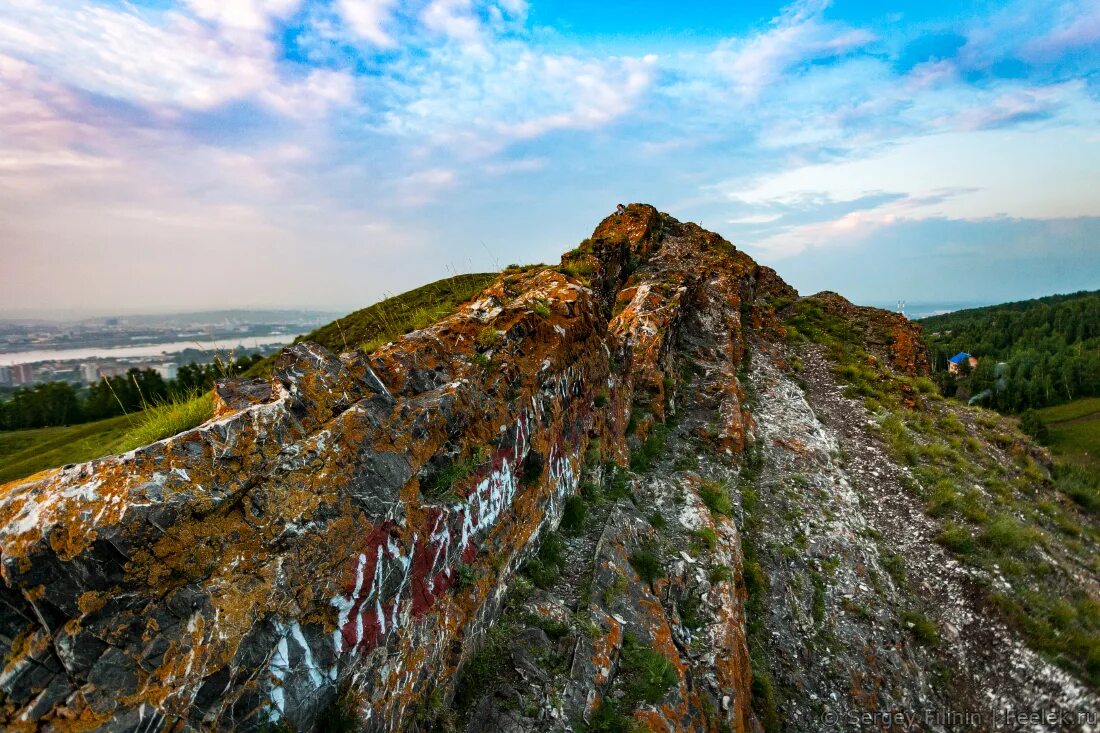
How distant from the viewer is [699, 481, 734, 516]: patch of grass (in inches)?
598

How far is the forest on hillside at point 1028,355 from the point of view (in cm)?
11831

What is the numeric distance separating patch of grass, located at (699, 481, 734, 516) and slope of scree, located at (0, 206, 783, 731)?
0.82 metres

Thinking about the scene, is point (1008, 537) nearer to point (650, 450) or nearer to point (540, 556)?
point (650, 450)

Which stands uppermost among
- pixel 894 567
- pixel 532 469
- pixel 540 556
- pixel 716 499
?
pixel 532 469

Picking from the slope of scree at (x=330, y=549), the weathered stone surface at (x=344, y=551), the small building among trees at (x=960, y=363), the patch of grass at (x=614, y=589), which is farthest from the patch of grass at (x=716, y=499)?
the small building among trees at (x=960, y=363)

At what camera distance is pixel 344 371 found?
8742 mm

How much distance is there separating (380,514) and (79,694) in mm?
3553

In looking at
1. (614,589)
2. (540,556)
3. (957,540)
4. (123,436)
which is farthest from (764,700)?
(123,436)

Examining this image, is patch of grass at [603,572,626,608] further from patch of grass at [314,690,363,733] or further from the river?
the river

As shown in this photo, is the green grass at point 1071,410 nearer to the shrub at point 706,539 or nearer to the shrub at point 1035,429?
the shrub at point 1035,429

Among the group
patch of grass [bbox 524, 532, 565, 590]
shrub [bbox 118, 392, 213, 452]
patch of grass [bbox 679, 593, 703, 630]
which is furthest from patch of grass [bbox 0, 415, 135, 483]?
patch of grass [bbox 679, 593, 703, 630]

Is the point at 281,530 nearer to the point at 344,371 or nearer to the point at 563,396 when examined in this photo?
the point at 344,371

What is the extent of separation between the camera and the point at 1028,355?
136000mm

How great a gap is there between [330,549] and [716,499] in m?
12.7
